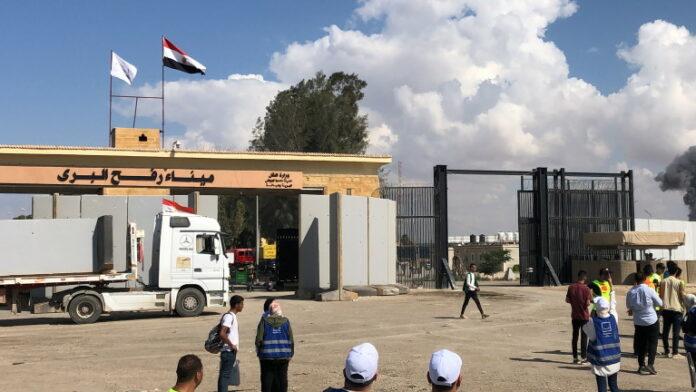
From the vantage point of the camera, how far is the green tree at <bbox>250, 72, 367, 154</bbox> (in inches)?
2240

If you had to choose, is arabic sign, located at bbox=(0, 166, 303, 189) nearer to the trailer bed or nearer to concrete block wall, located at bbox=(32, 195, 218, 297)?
concrete block wall, located at bbox=(32, 195, 218, 297)

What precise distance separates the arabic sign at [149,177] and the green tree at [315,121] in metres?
23.2

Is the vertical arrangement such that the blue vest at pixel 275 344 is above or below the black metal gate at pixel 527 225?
below

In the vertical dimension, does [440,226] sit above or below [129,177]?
below

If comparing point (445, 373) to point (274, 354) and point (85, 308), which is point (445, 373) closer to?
point (274, 354)

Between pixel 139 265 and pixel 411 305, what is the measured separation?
29.2 feet

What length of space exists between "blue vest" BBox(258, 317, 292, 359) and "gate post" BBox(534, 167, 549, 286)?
27959 mm

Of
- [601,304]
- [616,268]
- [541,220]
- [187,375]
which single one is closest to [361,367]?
[187,375]

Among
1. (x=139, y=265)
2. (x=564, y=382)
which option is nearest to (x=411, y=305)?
(x=139, y=265)

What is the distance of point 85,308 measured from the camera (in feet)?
64.6

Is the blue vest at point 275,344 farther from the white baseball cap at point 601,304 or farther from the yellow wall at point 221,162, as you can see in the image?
the yellow wall at point 221,162

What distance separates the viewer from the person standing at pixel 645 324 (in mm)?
11344

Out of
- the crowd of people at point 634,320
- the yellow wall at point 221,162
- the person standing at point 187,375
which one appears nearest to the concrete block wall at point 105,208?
the yellow wall at point 221,162

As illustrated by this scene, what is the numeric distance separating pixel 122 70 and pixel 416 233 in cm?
1748
